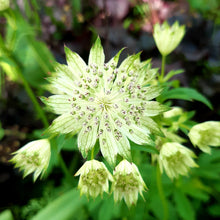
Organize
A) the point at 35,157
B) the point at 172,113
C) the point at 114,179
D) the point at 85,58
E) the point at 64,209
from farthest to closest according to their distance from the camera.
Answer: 1. the point at 85,58
2. the point at 64,209
3. the point at 172,113
4. the point at 35,157
5. the point at 114,179

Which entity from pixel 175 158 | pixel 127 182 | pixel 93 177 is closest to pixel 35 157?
pixel 93 177

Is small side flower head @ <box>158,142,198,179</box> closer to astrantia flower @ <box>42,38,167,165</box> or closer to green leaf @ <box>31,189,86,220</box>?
astrantia flower @ <box>42,38,167,165</box>

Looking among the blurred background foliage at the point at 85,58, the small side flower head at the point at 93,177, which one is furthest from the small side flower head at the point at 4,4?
the small side flower head at the point at 93,177

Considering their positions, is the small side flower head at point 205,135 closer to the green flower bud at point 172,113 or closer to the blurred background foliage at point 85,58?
the green flower bud at point 172,113

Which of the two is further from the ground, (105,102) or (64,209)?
(105,102)

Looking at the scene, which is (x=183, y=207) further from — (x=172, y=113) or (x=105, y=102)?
(x=105, y=102)

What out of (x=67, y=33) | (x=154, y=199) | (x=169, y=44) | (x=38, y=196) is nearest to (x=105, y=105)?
(x=169, y=44)
